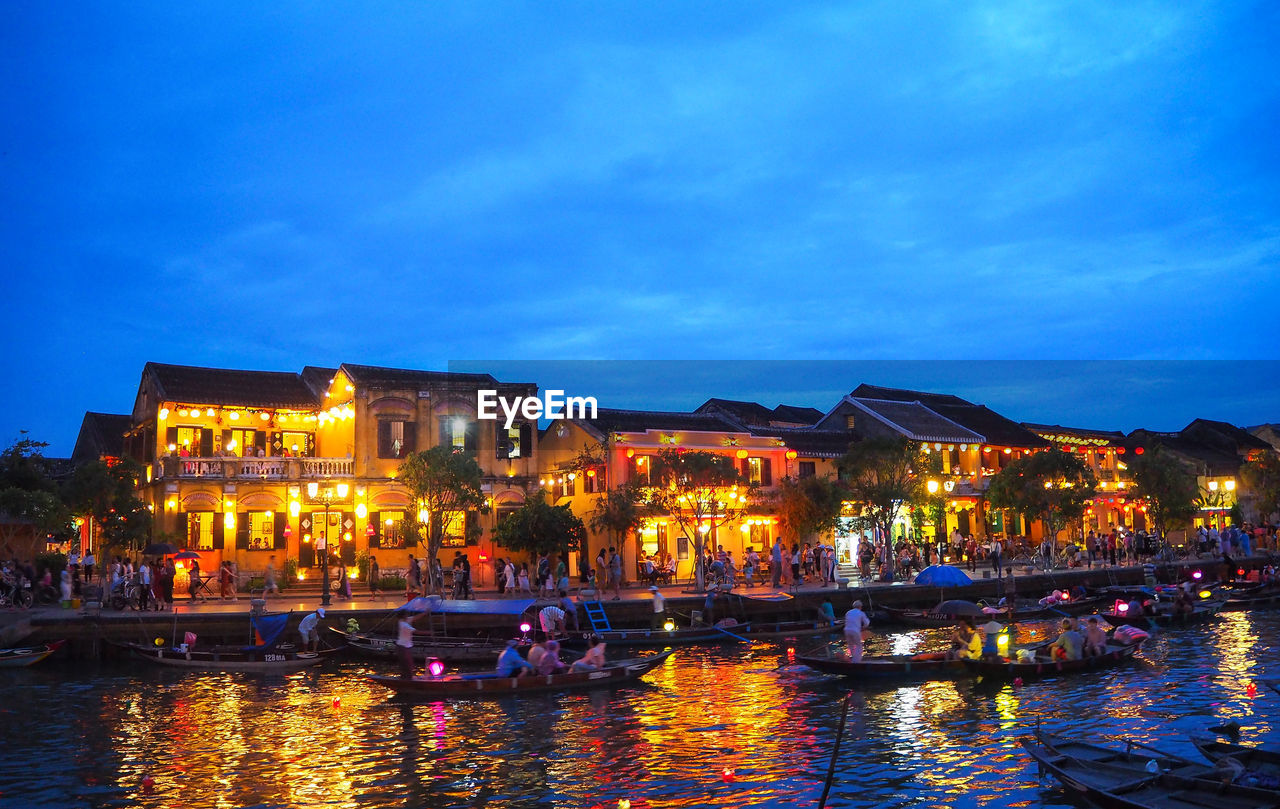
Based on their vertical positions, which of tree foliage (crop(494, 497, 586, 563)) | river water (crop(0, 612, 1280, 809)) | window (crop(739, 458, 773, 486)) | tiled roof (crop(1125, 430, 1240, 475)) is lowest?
river water (crop(0, 612, 1280, 809))

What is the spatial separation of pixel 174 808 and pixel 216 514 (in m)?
28.1

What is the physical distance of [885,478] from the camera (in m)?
45.6

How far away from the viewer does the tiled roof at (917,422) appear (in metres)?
56.6

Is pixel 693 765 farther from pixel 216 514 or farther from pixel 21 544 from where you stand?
pixel 21 544

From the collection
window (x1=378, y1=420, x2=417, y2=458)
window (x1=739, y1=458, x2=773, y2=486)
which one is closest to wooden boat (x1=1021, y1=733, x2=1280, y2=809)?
window (x1=739, y1=458, x2=773, y2=486)

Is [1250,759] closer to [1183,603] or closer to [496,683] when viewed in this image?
[496,683]

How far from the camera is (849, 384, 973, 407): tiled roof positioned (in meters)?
62.3

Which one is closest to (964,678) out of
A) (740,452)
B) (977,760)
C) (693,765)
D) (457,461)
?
(977,760)

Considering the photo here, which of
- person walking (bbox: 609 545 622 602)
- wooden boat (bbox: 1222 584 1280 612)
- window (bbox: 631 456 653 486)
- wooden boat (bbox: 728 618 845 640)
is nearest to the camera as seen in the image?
wooden boat (bbox: 728 618 845 640)

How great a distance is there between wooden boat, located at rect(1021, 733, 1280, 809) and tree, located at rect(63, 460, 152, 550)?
33.0 metres

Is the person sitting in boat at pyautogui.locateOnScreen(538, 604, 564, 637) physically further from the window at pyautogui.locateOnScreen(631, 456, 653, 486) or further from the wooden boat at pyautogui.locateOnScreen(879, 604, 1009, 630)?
the window at pyautogui.locateOnScreen(631, 456, 653, 486)

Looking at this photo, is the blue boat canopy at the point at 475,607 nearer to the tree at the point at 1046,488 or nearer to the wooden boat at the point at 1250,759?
the wooden boat at the point at 1250,759

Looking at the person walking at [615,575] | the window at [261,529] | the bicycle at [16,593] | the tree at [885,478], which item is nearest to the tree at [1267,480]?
the tree at [885,478]

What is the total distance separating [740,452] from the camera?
48.4 meters
